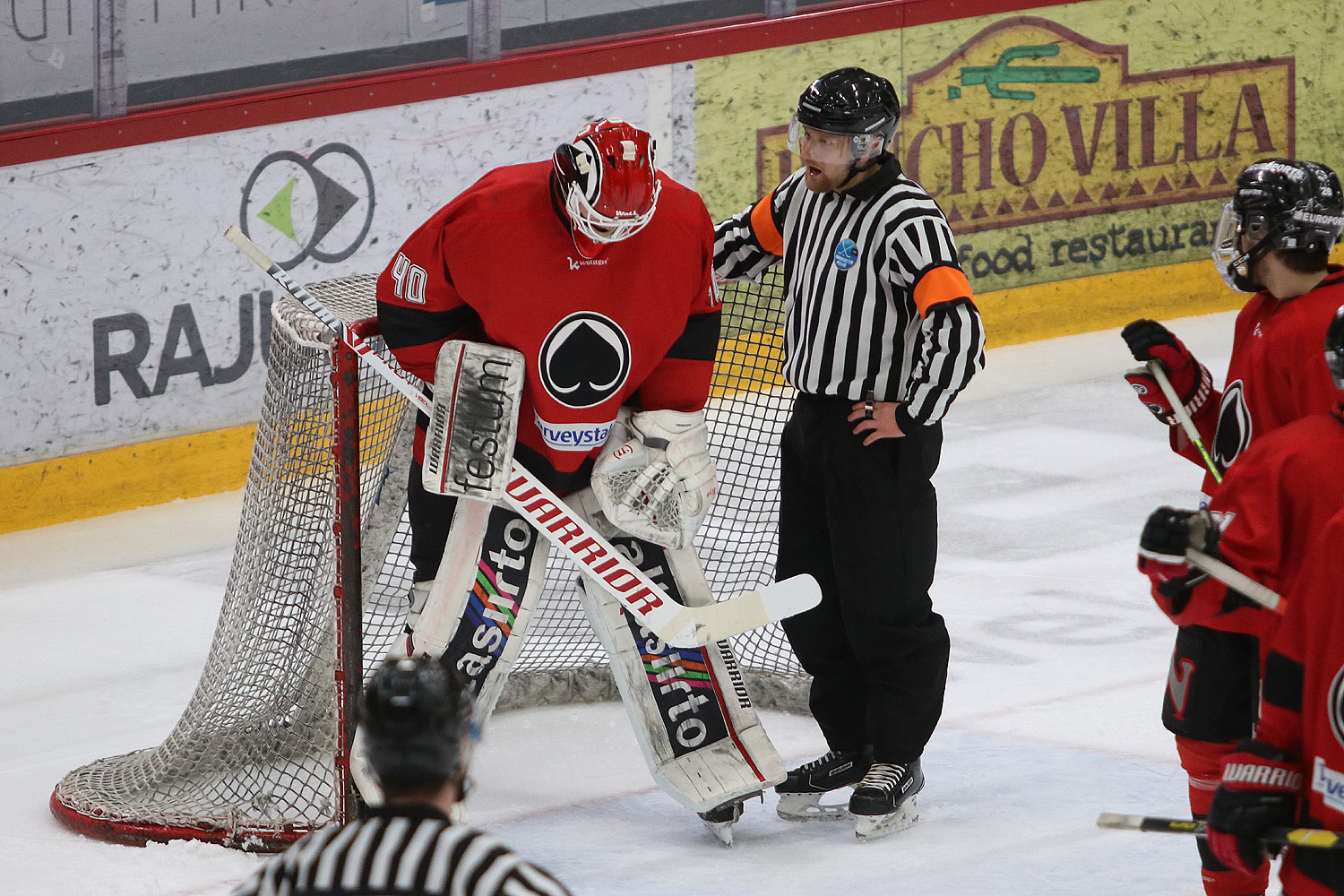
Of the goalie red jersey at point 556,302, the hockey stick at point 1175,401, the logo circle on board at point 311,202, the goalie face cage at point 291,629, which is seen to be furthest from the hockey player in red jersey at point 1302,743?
the logo circle on board at point 311,202

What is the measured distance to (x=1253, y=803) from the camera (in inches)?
80.7

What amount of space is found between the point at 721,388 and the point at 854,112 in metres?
1.13

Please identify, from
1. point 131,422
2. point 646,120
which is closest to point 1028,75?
point 646,120

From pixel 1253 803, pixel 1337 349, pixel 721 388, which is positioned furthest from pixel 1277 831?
pixel 721 388

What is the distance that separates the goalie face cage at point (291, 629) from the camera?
3336mm

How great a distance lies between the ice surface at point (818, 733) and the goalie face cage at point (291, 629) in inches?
4.3

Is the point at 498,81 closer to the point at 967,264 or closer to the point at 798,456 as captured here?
the point at 967,264

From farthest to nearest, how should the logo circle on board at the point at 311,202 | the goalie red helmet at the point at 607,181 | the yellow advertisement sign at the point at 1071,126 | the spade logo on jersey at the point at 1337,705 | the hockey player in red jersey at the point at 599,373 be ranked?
the yellow advertisement sign at the point at 1071,126 → the logo circle on board at the point at 311,202 → the hockey player in red jersey at the point at 599,373 → the goalie red helmet at the point at 607,181 → the spade logo on jersey at the point at 1337,705

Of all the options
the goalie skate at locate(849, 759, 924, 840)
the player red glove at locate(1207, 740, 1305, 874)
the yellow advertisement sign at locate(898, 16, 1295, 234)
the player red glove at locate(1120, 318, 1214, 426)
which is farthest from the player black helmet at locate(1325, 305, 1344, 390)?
the yellow advertisement sign at locate(898, 16, 1295, 234)

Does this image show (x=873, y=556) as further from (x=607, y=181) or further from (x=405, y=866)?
(x=405, y=866)

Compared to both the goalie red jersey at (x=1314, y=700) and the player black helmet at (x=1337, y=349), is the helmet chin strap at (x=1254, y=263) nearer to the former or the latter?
the player black helmet at (x=1337, y=349)

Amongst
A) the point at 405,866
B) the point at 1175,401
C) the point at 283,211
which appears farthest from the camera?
the point at 283,211

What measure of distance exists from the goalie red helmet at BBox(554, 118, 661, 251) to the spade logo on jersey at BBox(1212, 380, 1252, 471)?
951 mm

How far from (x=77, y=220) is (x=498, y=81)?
1.51 m
